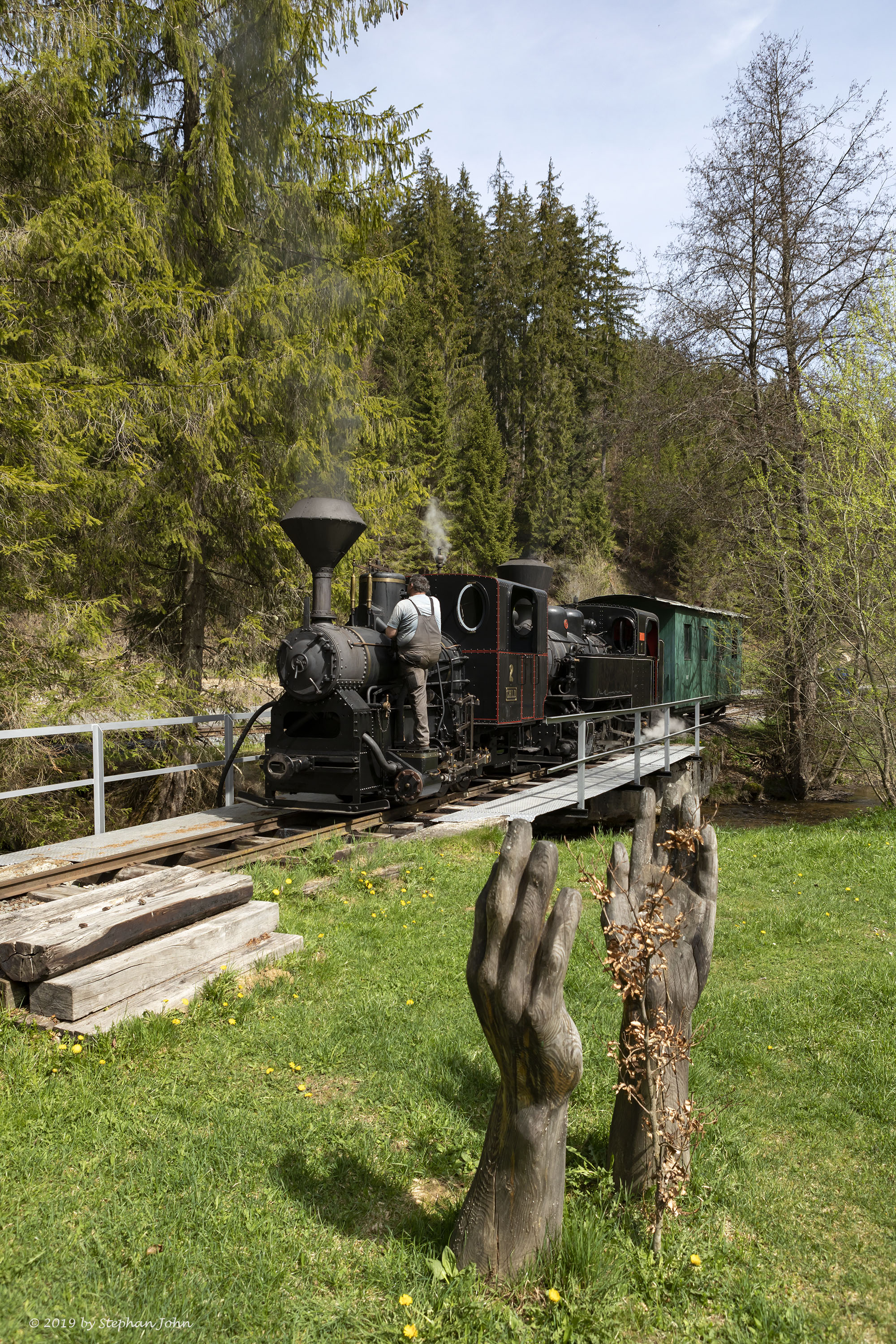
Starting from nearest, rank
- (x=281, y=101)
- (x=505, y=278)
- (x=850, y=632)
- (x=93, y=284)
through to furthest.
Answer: (x=93, y=284), (x=281, y=101), (x=850, y=632), (x=505, y=278)

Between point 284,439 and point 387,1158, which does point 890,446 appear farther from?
point 387,1158

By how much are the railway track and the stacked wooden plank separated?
1.30 meters

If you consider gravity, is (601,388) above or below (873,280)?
above

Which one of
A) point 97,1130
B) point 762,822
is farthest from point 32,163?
point 762,822

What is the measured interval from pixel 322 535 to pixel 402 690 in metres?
1.94

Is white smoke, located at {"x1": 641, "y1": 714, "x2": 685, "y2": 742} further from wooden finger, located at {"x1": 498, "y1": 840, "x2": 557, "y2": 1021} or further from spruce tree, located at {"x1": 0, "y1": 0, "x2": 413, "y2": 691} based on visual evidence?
wooden finger, located at {"x1": 498, "y1": 840, "x2": 557, "y2": 1021}

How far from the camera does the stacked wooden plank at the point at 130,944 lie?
3.88 meters

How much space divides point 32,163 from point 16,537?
4.33 m

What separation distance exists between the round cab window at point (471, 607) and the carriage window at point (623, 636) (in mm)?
6253

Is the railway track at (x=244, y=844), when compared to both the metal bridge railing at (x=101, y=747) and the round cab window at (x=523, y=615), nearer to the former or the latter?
the metal bridge railing at (x=101, y=747)

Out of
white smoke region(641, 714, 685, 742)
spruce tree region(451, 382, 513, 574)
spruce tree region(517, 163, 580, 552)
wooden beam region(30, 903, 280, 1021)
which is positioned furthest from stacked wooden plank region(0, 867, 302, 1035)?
spruce tree region(517, 163, 580, 552)

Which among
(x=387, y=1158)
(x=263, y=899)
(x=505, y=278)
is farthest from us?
(x=505, y=278)

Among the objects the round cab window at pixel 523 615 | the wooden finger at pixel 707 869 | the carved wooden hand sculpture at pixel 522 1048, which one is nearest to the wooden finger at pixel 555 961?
the carved wooden hand sculpture at pixel 522 1048

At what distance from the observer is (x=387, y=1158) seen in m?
3.17
